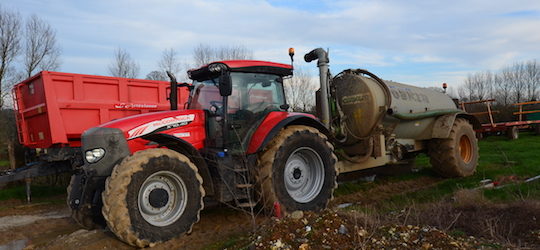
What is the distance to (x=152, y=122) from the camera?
185 inches

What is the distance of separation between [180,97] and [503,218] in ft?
23.8

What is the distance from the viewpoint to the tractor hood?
4.51m

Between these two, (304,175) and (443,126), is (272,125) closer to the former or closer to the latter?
(304,175)

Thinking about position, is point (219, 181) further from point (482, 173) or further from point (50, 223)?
point (482, 173)

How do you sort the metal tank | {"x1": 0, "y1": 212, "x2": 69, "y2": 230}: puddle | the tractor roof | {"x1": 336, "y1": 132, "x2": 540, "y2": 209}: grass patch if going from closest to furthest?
1. the tractor roof
2. {"x1": 336, "y1": 132, "x2": 540, "y2": 209}: grass patch
3. {"x1": 0, "y1": 212, "x2": 69, "y2": 230}: puddle
4. the metal tank

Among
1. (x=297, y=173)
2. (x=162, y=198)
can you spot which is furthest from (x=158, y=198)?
(x=297, y=173)

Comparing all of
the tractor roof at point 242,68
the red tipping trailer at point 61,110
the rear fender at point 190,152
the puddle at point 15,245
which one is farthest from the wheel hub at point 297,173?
the puddle at point 15,245

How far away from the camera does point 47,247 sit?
4.34m

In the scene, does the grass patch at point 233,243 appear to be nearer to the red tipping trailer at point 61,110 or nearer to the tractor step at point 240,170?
the tractor step at point 240,170

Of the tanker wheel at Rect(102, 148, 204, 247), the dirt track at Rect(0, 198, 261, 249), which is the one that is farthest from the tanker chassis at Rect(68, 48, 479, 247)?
the dirt track at Rect(0, 198, 261, 249)

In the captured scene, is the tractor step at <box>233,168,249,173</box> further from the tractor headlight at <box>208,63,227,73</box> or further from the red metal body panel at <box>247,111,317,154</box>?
the tractor headlight at <box>208,63,227,73</box>

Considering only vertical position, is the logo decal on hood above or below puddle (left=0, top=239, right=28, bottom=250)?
above

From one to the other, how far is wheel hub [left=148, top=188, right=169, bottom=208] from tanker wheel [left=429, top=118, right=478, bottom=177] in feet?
21.0

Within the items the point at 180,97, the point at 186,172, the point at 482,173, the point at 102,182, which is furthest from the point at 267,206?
the point at 482,173
